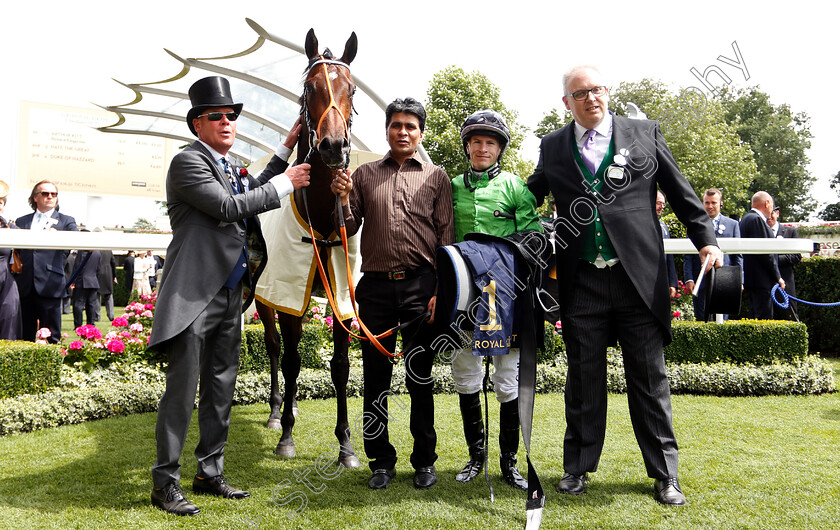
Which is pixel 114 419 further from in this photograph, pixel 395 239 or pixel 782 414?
pixel 782 414

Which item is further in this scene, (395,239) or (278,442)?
(278,442)

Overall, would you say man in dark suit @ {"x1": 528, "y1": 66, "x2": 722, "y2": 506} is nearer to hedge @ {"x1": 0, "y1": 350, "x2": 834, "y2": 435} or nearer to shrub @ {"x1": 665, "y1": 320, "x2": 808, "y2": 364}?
hedge @ {"x1": 0, "y1": 350, "x2": 834, "y2": 435}

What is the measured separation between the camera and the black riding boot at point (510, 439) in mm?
3531

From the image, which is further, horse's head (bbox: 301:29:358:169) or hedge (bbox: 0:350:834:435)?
hedge (bbox: 0:350:834:435)

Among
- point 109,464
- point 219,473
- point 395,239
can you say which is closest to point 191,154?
point 395,239

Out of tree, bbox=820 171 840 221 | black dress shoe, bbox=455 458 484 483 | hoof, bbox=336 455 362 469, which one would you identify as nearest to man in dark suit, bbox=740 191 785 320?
black dress shoe, bbox=455 458 484 483

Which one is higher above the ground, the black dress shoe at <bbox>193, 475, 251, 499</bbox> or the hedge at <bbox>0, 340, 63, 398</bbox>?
the hedge at <bbox>0, 340, 63, 398</bbox>

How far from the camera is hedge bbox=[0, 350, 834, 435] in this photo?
538cm

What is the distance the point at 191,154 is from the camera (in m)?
3.27

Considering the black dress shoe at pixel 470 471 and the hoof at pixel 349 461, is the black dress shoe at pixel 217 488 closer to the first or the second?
the hoof at pixel 349 461

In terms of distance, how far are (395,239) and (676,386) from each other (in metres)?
4.28

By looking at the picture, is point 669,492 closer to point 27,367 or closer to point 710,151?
point 27,367

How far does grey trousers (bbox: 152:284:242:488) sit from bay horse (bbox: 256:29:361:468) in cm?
74

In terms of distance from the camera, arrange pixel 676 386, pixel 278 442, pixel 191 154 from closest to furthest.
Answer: pixel 191 154
pixel 278 442
pixel 676 386
